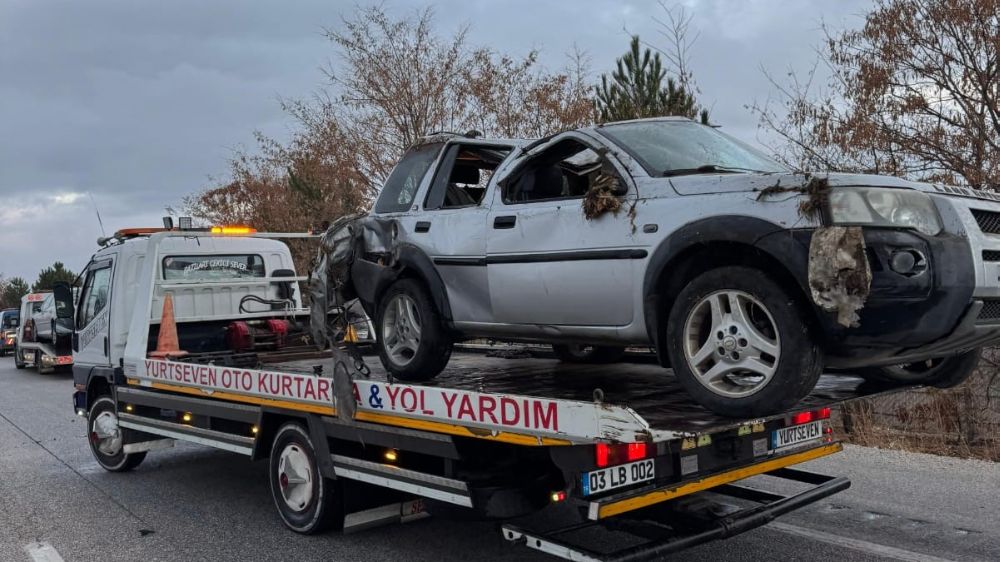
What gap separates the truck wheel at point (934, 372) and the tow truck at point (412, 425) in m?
0.15

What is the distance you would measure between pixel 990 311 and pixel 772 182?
1157 millimetres

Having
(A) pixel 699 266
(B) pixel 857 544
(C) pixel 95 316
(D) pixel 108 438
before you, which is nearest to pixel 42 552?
(D) pixel 108 438

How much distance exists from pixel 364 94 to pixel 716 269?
15.6 meters

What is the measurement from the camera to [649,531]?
406 cm

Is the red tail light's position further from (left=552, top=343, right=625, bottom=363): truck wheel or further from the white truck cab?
the white truck cab

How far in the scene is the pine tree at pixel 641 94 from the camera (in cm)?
1263

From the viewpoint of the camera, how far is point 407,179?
5926 mm

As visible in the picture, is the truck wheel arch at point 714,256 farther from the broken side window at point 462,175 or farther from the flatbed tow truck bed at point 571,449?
the broken side window at point 462,175

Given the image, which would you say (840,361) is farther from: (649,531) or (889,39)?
(889,39)

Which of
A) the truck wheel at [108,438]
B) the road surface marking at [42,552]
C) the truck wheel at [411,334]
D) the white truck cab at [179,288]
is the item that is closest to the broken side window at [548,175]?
the truck wheel at [411,334]

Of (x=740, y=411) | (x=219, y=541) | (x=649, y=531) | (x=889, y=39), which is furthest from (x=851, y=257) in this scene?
(x=889, y=39)

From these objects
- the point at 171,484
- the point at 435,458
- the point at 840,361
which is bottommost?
the point at 171,484

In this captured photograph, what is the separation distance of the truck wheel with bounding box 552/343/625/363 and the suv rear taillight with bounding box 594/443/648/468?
289 cm

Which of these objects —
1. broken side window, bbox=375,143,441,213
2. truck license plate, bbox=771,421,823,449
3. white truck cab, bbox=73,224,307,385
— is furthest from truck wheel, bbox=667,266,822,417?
white truck cab, bbox=73,224,307,385
